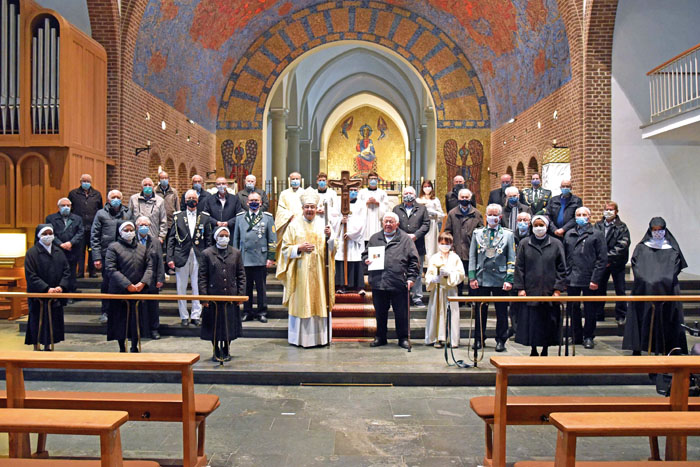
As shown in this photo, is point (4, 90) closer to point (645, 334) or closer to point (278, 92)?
point (645, 334)

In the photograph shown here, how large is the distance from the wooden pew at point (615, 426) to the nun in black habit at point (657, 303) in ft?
12.3

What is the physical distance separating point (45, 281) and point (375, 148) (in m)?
29.3

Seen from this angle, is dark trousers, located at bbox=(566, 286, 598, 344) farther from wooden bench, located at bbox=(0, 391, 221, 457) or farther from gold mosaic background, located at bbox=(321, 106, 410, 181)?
gold mosaic background, located at bbox=(321, 106, 410, 181)

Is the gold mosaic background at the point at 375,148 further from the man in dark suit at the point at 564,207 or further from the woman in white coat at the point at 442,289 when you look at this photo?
the woman in white coat at the point at 442,289

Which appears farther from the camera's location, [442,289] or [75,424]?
[442,289]

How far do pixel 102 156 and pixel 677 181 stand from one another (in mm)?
11021

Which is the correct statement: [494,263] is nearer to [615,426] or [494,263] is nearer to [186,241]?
[186,241]

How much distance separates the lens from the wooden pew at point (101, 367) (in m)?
3.70

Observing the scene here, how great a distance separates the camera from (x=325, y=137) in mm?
33938

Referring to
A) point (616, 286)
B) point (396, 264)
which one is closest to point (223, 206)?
point (396, 264)

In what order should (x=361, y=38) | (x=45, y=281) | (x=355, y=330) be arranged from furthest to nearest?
(x=361, y=38)
(x=355, y=330)
(x=45, y=281)

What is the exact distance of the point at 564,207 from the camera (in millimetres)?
8789

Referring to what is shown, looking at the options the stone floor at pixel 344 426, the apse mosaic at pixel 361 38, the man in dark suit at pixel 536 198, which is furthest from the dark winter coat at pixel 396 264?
the apse mosaic at pixel 361 38

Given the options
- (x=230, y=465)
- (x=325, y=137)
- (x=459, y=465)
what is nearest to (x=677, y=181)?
(x=459, y=465)
